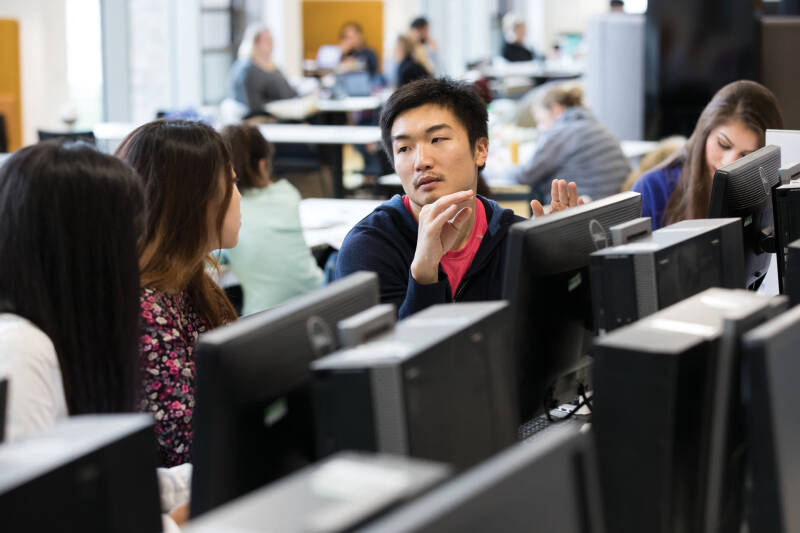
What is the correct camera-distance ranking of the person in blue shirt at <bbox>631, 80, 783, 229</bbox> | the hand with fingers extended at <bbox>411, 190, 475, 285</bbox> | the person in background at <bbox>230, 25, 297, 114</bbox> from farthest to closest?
1. the person in background at <bbox>230, 25, 297, 114</bbox>
2. the person in blue shirt at <bbox>631, 80, 783, 229</bbox>
3. the hand with fingers extended at <bbox>411, 190, 475, 285</bbox>

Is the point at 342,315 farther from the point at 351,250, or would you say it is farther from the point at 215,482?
the point at 351,250

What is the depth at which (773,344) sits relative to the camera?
100 cm

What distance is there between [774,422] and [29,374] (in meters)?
0.84

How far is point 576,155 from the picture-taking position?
522 cm

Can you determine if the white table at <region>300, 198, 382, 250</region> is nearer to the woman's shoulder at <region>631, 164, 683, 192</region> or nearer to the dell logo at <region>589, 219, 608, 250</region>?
the woman's shoulder at <region>631, 164, 683, 192</region>

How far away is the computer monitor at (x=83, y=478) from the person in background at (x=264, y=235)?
9.50ft

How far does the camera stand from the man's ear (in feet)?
8.05

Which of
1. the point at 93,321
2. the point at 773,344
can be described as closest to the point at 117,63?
the point at 93,321

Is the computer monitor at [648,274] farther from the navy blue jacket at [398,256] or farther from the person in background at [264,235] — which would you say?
the person in background at [264,235]

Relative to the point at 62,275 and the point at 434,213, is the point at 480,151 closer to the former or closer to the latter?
the point at 434,213

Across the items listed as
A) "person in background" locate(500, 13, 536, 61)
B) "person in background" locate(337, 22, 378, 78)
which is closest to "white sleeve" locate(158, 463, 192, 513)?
"person in background" locate(337, 22, 378, 78)

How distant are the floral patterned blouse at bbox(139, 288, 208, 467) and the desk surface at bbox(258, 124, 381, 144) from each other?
178 inches

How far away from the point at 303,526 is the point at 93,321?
2.56 ft

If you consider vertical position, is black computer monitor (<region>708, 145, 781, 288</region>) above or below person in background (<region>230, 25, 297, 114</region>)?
below
